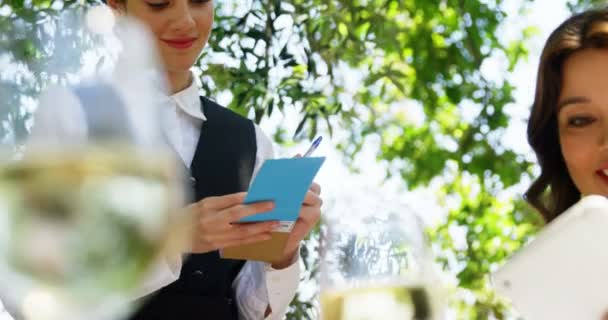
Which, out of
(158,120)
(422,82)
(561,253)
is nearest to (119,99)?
(158,120)

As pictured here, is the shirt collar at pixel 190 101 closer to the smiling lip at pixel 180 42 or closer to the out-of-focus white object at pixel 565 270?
the smiling lip at pixel 180 42

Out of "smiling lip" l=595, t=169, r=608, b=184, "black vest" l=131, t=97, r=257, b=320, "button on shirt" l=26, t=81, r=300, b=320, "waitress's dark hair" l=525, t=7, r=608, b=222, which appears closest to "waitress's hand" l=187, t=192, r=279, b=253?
"button on shirt" l=26, t=81, r=300, b=320

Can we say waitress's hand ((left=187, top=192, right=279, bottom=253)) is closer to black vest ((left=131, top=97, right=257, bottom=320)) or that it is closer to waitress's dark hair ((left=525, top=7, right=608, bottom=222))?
black vest ((left=131, top=97, right=257, bottom=320))

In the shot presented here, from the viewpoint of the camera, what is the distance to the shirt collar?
1970mm

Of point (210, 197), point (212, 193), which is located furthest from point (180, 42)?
point (210, 197)

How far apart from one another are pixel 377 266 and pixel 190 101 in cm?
122

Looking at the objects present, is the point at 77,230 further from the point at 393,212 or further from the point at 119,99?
the point at 393,212

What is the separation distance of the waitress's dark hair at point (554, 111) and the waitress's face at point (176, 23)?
2.08 feet

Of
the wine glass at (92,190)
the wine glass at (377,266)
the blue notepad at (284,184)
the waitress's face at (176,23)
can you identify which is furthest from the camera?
the waitress's face at (176,23)

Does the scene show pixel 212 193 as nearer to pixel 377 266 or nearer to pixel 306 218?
pixel 306 218

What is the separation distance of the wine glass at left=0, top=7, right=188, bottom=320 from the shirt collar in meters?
1.42

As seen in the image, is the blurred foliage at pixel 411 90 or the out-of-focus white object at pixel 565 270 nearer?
the out-of-focus white object at pixel 565 270

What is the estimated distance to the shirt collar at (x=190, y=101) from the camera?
1.97 meters

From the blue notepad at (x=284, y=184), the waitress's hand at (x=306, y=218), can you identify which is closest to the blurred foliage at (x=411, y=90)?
the waitress's hand at (x=306, y=218)
